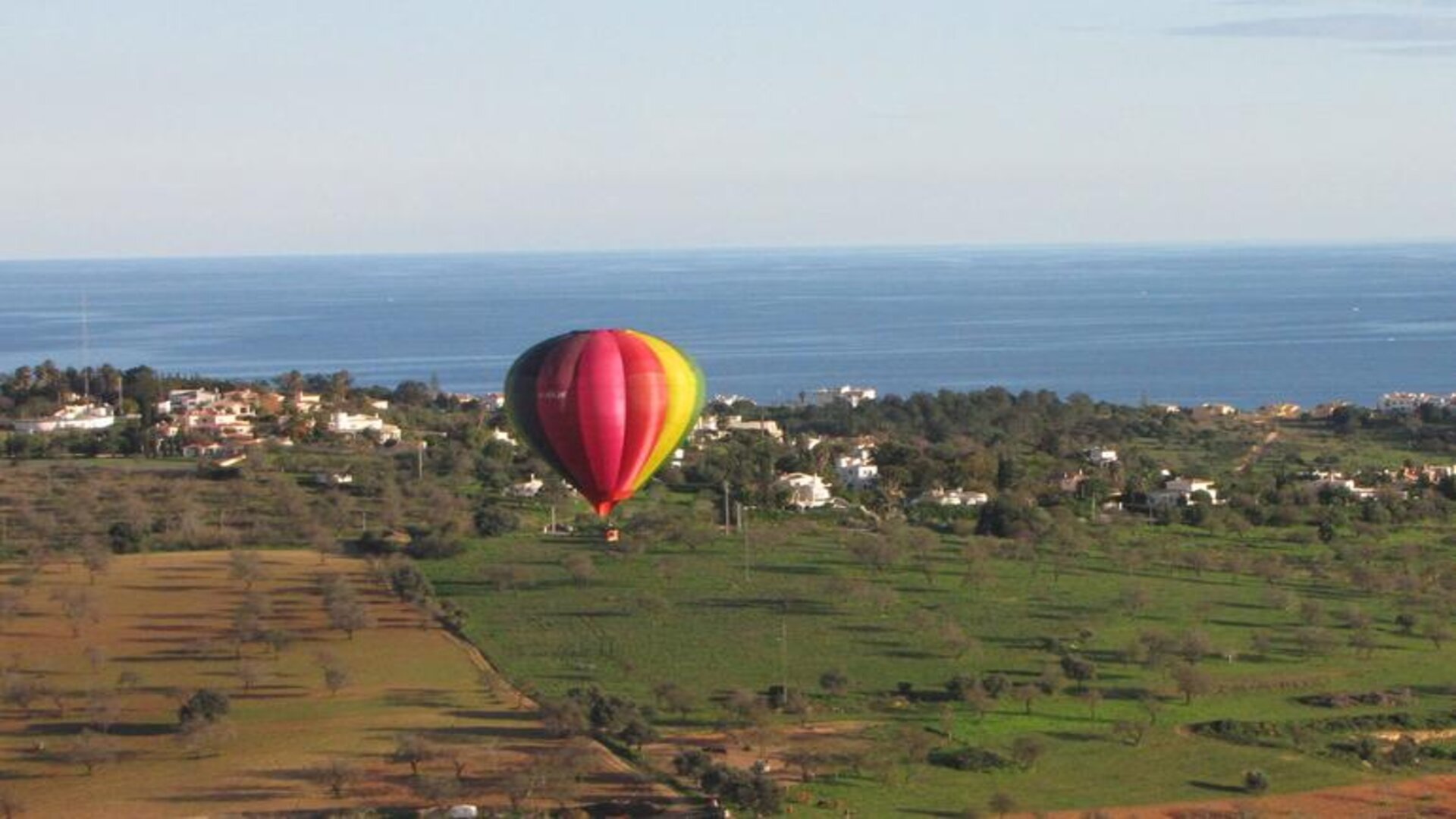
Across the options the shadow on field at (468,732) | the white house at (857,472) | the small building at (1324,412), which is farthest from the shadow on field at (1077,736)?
the small building at (1324,412)

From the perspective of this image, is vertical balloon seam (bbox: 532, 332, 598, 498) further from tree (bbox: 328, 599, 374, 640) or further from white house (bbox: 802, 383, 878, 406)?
white house (bbox: 802, 383, 878, 406)

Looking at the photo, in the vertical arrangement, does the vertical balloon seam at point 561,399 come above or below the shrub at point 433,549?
above

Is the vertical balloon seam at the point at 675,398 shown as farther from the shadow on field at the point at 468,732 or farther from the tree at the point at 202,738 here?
the tree at the point at 202,738

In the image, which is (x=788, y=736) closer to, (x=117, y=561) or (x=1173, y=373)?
(x=117, y=561)

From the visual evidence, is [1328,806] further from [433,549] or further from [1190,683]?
[433,549]

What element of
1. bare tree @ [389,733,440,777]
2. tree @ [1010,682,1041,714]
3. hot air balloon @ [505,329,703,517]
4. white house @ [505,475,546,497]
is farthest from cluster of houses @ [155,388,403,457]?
hot air balloon @ [505,329,703,517]

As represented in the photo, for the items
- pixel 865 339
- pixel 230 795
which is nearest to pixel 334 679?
pixel 230 795

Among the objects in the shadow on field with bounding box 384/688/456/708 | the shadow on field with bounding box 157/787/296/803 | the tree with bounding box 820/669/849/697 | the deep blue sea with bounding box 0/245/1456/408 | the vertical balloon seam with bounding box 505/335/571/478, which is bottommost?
the deep blue sea with bounding box 0/245/1456/408
